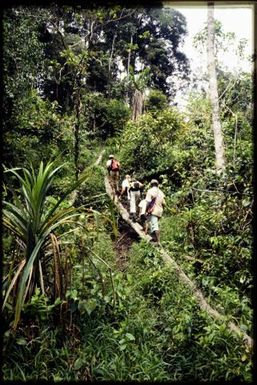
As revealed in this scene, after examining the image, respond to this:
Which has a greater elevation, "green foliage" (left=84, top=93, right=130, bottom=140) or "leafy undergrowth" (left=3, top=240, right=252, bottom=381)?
"green foliage" (left=84, top=93, right=130, bottom=140)

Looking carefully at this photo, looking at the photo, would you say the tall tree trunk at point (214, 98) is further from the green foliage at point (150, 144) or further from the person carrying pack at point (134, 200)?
the green foliage at point (150, 144)

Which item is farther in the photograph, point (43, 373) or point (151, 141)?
point (151, 141)

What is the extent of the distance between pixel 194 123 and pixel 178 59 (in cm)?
1149

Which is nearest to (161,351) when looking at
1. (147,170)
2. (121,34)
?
(147,170)

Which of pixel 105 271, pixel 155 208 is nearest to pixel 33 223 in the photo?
pixel 105 271

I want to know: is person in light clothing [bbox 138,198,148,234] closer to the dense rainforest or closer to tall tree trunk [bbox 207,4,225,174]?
the dense rainforest

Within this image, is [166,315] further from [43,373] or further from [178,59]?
[178,59]

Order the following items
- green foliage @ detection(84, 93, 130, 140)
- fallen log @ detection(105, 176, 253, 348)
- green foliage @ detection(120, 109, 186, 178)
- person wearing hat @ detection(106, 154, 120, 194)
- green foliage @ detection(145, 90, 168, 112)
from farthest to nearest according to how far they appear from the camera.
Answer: green foliage @ detection(145, 90, 168, 112) → green foliage @ detection(84, 93, 130, 140) → green foliage @ detection(120, 109, 186, 178) → person wearing hat @ detection(106, 154, 120, 194) → fallen log @ detection(105, 176, 253, 348)

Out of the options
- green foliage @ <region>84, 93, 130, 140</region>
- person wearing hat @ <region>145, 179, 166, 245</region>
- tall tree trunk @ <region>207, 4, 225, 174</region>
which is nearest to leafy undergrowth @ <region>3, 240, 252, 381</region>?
person wearing hat @ <region>145, 179, 166, 245</region>

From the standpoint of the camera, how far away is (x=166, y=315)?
3898mm

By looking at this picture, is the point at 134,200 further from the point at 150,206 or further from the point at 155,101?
the point at 155,101

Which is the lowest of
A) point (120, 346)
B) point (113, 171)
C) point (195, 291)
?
point (120, 346)

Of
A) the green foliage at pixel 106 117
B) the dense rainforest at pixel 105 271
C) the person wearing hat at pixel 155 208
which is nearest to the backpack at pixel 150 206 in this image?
the person wearing hat at pixel 155 208

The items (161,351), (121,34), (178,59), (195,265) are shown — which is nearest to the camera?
(161,351)
